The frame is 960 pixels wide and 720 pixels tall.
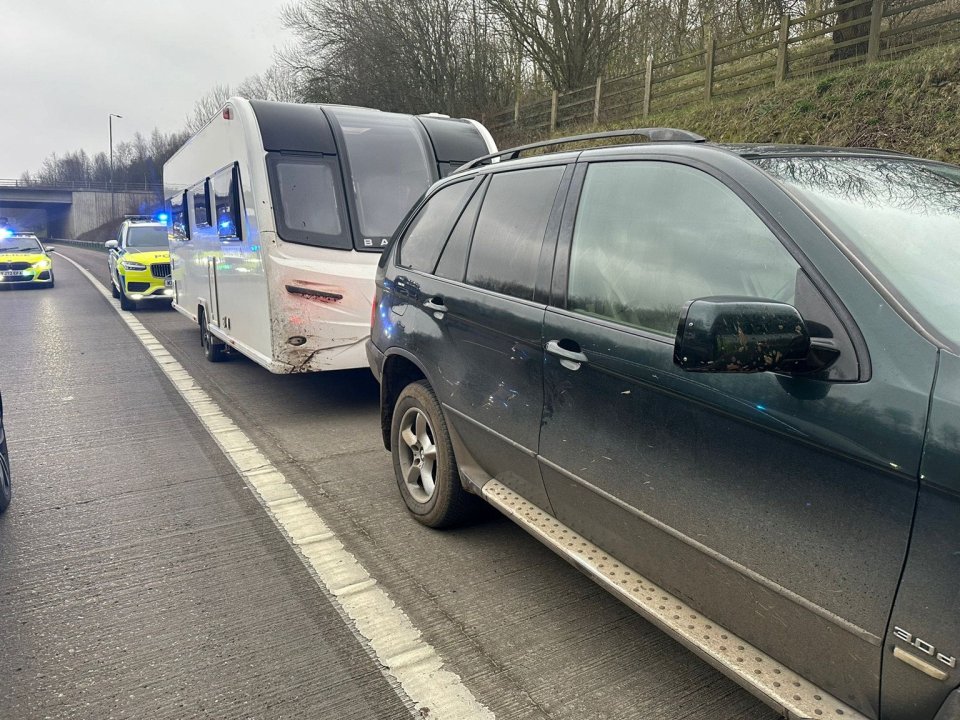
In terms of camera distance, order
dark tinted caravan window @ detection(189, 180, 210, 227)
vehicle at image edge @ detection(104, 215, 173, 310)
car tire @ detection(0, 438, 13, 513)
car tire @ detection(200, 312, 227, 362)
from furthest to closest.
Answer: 1. vehicle at image edge @ detection(104, 215, 173, 310)
2. car tire @ detection(200, 312, 227, 362)
3. dark tinted caravan window @ detection(189, 180, 210, 227)
4. car tire @ detection(0, 438, 13, 513)

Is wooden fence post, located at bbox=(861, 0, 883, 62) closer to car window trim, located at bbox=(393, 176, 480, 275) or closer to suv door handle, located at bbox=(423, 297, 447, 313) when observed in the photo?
car window trim, located at bbox=(393, 176, 480, 275)

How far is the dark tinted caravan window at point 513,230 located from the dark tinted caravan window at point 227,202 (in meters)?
4.10

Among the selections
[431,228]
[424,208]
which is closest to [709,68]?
[424,208]

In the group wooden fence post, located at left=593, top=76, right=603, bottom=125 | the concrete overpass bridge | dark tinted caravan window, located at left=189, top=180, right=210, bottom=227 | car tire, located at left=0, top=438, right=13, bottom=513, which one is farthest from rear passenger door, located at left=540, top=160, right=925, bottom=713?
the concrete overpass bridge

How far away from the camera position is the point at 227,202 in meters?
7.17

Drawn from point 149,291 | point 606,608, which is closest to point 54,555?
point 606,608

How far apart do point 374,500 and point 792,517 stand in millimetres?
2877

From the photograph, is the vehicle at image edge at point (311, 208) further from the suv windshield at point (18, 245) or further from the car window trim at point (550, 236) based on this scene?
the suv windshield at point (18, 245)

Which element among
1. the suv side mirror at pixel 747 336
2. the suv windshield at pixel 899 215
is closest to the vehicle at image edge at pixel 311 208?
the suv windshield at pixel 899 215

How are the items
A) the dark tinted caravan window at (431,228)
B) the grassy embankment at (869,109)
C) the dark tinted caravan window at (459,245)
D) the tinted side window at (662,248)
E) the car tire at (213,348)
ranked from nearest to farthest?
the tinted side window at (662,248)
the dark tinted caravan window at (459,245)
the dark tinted caravan window at (431,228)
the car tire at (213,348)
the grassy embankment at (869,109)

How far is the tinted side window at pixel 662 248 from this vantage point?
6.92 ft

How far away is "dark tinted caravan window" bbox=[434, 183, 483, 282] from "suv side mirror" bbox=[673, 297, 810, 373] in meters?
1.83

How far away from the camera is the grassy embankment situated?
9883 millimetres

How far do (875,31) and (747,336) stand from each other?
1274cm
